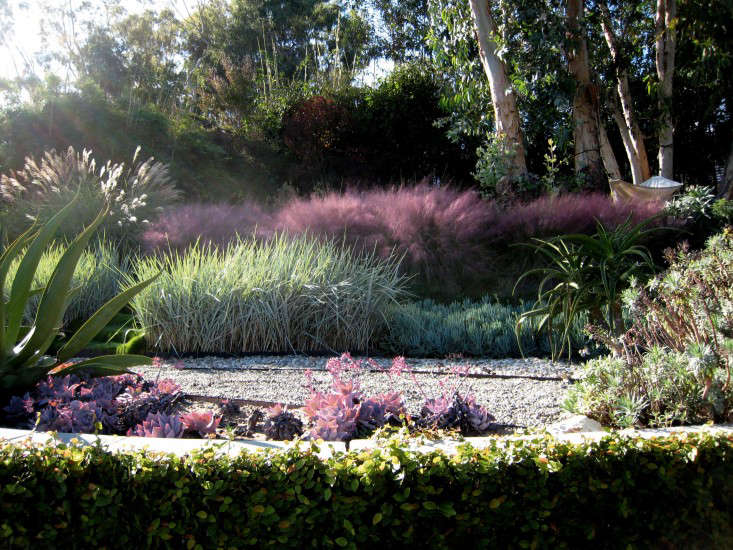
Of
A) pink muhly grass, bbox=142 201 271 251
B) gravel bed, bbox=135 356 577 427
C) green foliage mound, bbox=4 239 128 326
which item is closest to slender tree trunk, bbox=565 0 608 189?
pink muhly grass, bbox=142 201 271 251

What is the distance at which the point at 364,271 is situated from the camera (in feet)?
18.8

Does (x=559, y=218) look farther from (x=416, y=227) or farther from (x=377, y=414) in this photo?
(x=377, y=414)

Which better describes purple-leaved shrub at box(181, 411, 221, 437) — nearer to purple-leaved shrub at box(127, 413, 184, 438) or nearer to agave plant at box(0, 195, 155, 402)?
purple-leaved shrub at box(127, 413, 184, 438)

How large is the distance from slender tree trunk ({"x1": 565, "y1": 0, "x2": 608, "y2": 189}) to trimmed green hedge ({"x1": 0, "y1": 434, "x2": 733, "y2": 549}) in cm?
935

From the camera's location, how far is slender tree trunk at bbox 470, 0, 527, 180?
993 cm

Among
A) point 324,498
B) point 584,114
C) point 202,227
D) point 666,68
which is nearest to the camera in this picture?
point 324,498

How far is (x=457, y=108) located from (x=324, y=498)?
1115cm

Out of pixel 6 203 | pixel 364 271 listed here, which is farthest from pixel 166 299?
pixel 6 203

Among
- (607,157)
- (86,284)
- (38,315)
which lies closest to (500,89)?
(607,157)

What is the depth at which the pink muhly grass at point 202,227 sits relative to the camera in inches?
295

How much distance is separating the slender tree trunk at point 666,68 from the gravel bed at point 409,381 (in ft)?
29.3

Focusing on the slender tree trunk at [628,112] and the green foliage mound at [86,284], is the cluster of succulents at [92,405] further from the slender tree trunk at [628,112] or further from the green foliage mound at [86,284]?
the slender tree trunk at [628,112]

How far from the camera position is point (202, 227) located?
7719 mm

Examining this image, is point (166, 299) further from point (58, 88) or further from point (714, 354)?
point (58, 88)
